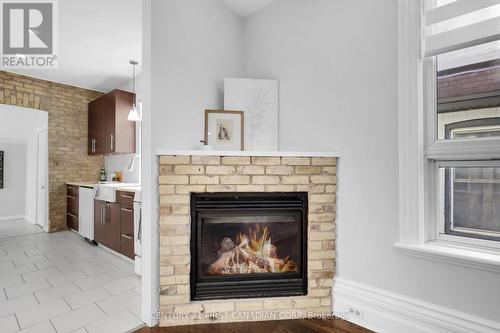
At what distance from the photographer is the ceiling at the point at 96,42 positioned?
263 cm

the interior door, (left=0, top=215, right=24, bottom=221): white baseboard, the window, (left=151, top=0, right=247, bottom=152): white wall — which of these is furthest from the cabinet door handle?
the window

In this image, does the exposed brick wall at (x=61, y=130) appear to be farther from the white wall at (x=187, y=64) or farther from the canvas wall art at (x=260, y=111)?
the canvas wall art at (x=260, y=111)

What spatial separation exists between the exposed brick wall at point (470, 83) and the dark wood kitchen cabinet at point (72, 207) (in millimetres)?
5090

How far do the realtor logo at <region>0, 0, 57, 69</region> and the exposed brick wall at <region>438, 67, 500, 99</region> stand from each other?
3.46 meters

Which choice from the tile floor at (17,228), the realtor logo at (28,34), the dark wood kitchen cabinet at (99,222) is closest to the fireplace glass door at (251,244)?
the dark wood kitchen cabinet at (99,222)

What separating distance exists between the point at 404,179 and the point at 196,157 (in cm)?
143

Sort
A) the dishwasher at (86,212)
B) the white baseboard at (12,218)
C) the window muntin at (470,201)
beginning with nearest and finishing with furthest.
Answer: the window muntin at (470,201) < the dishwasher at (86,212) < the white baseboard at (12,218)

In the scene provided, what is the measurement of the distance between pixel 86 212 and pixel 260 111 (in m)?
3.41

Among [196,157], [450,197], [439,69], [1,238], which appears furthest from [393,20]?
[1,238]

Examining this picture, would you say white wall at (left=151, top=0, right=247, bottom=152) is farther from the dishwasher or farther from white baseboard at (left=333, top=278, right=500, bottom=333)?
the dishwasher

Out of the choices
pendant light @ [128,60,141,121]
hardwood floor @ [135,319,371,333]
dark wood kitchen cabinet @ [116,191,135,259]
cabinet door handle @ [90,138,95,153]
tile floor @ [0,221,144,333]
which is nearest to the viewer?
hardwood floor @ [135,319,371,333]

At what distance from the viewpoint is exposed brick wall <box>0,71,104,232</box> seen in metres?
4.38

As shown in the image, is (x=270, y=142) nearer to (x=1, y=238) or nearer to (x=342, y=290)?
(x=342, y=290)

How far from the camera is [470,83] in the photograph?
1.62 m
